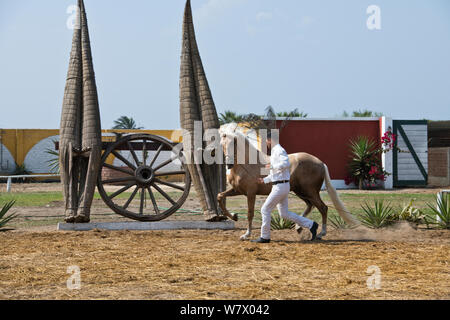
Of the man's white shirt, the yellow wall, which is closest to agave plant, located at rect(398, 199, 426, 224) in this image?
the man's white shirt

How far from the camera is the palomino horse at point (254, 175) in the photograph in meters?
8.92

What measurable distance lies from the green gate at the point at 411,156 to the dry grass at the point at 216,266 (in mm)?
14672

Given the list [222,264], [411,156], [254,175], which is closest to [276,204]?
[254,175]

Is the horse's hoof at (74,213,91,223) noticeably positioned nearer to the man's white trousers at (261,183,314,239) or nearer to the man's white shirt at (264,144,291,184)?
the man's white trousers at (261,183,314,239)

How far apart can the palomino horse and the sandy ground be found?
641 mm

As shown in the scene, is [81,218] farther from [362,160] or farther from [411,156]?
[411,156]

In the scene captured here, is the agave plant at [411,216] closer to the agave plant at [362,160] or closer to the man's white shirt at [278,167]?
the man's white shirt at [278,167]

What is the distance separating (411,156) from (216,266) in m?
19.4

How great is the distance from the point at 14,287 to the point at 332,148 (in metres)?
19.1

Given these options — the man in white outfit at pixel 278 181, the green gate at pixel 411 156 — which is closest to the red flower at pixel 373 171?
the green gate at pixel 411 156

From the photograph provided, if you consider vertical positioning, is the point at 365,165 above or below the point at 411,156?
below

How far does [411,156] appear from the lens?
2388 cm
